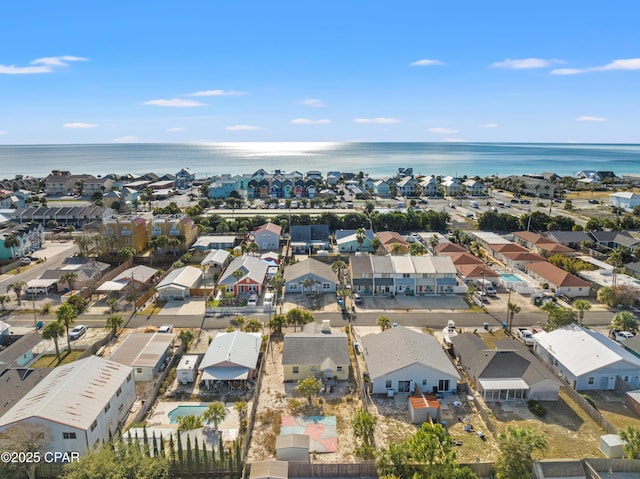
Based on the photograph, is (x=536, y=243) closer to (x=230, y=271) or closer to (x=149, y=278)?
(x=230, y=271)

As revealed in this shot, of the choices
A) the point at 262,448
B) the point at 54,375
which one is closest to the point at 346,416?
the point at 262,448

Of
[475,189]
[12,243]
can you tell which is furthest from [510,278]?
[475,189]

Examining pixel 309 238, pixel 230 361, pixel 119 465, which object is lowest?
pixel 230 361

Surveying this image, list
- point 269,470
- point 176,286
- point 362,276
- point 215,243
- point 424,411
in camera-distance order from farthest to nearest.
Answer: point 215,243 < point 362,276 < point 176,286 < point 424,411 < point 269,470

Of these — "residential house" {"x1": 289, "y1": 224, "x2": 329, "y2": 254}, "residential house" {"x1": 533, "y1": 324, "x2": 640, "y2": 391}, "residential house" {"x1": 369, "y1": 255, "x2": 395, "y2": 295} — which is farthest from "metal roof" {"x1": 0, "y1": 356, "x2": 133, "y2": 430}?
"residential house" {"x1": 289, "y1": 224, "x2": 329, "y2": 254}

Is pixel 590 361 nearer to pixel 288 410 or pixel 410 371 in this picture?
pixel 410 371

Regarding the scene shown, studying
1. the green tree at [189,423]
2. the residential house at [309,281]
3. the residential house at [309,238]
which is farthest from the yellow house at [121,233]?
the green tree at [189,423]
